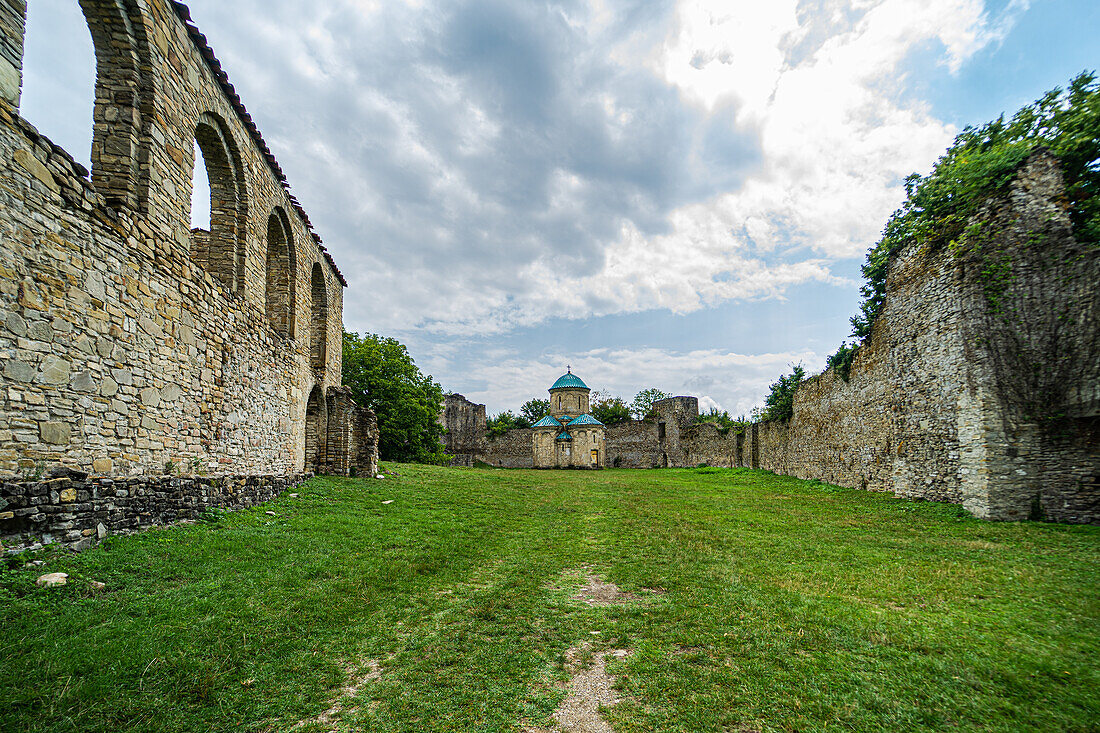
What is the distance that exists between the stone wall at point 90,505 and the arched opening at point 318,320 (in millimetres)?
8624

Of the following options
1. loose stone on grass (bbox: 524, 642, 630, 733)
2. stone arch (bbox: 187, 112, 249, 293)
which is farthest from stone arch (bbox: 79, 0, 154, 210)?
loose stone on grass (bbox: 524, 642, 630, 733)

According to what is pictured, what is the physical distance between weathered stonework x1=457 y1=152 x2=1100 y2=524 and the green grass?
1.36 meters

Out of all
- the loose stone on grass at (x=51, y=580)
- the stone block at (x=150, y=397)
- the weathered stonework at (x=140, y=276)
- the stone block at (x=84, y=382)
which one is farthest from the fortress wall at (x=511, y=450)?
the loose stone on grass at (x=51, y=580)

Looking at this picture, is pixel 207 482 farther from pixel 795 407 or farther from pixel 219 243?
pixel 795 407

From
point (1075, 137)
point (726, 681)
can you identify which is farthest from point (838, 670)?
point (1075, 137)

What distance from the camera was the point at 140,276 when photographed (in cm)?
628

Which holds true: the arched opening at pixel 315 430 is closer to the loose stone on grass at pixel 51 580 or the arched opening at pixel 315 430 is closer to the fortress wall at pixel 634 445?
the loose stone on grass at pixel 51 580

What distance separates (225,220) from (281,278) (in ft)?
11.4

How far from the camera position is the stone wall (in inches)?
172

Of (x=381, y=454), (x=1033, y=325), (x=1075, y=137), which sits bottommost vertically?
(x=381, y=454)

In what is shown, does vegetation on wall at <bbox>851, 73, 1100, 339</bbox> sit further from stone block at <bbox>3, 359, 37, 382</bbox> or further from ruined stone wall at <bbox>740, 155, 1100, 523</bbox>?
stone block at <bbox>3, 359, 37, 382</bbox>

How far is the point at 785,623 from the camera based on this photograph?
390 cm

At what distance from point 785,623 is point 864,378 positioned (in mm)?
13133

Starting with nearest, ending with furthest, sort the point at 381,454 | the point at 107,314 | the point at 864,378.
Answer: the point at 107,314, the point at 864,378, the point at 381,454
